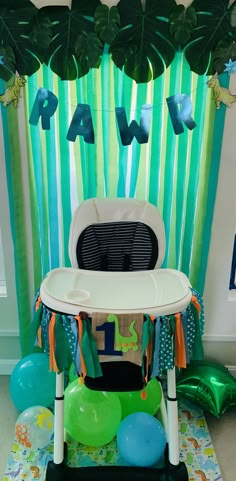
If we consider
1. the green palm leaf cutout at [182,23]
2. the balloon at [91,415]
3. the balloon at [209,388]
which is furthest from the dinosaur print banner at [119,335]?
the green palm leaf cutout at [182,23]

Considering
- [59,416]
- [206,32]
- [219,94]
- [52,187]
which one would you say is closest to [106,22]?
[206,32]

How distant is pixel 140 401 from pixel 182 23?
5.33ft

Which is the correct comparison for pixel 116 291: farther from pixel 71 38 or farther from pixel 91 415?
pixel 71 38

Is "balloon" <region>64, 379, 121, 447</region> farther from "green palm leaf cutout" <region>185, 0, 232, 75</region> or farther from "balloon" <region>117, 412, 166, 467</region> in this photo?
"green palm leaf cutout" <region>185, 0, 232, 75</region>

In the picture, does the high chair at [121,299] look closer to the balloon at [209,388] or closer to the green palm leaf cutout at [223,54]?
the balloon at [209,388]

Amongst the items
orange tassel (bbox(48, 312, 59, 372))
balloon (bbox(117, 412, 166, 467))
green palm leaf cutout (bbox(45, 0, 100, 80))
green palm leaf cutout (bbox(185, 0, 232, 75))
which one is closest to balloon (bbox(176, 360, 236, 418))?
balloon (bbox(117, 412, 166, 467))

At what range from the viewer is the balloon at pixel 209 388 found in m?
1.99

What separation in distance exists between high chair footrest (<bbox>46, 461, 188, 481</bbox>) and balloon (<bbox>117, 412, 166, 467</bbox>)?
0.14 feet

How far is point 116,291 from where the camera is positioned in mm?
1565

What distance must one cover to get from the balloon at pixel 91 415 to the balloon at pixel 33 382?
18cm

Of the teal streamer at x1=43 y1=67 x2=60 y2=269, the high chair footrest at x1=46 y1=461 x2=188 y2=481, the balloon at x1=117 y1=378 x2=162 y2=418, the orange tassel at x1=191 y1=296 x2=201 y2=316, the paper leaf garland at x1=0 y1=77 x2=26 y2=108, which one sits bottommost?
the high chair footrest at x1=46 y1=461 x2=188 y2=481

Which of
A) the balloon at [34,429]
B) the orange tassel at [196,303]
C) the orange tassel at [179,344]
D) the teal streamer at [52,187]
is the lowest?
the balloon at [34,429]

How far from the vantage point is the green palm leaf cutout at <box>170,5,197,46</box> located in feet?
5.49

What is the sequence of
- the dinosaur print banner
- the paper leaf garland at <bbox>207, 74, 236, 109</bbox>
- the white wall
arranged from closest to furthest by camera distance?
the dinosaur print banner
the paper leaf garland at <bbox>207, 74, 236, 109</bbox>
the white wall
